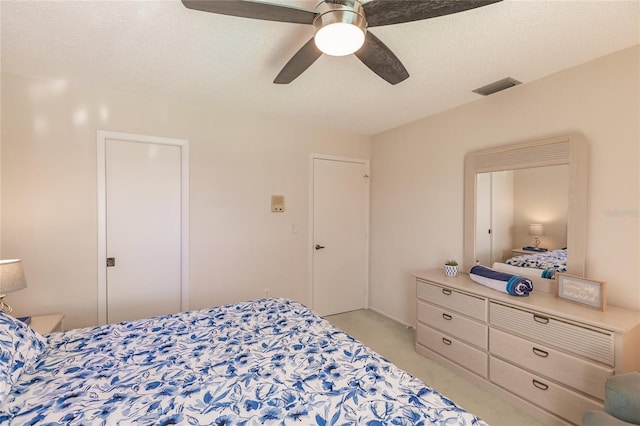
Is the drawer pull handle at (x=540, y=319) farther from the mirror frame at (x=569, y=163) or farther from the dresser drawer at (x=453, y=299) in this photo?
the mirror frame at (x=569, y=163)

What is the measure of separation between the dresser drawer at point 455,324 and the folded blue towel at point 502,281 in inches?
12.7

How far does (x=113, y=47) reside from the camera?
73.4 inches

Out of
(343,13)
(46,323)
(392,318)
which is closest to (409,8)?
(343,13)

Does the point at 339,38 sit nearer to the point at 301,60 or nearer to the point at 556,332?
the point at 301,60

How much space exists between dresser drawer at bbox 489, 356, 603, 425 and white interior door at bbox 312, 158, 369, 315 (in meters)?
1.93

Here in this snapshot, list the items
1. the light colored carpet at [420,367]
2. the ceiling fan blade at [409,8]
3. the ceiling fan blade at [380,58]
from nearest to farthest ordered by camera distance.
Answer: the ceiling fan blade at [409,8]
the ceiling fan blade at [380,58]
the light colored carpet at [420,367]

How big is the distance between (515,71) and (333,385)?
2427mm

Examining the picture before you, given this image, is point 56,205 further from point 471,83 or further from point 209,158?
point 471,83

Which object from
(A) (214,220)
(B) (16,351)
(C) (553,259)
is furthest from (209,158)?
(C) (553,259)

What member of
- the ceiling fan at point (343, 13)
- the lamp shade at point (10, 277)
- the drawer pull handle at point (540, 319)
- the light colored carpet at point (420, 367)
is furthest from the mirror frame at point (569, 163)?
the lamp shade at point (10, 277)

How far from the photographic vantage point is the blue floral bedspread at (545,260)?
2.12m

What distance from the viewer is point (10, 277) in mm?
1816

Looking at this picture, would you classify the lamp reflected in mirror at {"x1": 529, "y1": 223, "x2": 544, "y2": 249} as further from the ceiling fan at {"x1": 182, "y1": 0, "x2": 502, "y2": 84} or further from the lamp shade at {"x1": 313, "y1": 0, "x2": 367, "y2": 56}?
the lamp shade at {"x1": 313, "y1": 0, "x2": 367, "y2": 56}

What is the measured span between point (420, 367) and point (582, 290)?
4.42 feet
